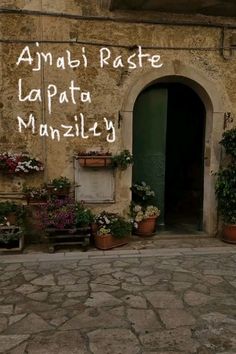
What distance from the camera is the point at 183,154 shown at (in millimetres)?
9188

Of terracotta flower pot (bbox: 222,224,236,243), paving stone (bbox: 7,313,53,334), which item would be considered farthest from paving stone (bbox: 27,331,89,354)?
terracotta flower pot (bbox: 222,224,236,243)

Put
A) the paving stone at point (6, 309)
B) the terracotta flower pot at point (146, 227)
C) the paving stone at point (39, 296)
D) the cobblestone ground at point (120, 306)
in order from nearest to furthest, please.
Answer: the cobblestone ground at point (120, 306)
the paving stone at point (6, 309)
the paving stone at point (39, 296)
the terracotta flower pot at point (146, 227)

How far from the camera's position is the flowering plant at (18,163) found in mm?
5809

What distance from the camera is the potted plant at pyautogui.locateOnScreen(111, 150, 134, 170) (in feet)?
19.9

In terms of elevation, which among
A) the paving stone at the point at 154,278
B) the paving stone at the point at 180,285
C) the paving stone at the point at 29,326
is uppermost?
the paving stone at the point at 154,278

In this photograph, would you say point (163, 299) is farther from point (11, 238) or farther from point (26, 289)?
point (11, 238)

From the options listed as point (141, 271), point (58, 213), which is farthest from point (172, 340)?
point (58, 213)

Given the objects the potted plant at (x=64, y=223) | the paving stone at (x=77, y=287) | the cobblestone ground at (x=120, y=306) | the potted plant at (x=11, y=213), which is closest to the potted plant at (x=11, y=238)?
the potted plant at (x=11, y=213)

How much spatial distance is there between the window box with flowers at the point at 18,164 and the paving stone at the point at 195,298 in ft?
9.78

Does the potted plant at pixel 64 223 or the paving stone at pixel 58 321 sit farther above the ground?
the potted plant at pixel 64 223

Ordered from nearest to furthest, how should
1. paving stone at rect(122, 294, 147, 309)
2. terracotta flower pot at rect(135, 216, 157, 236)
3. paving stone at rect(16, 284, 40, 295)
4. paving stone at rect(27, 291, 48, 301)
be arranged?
1. paving stone at rect(122, 294, 147, 309)
2. paving stone at rect(27, 291, 48, 301)
3. paving stone at rect(16, 284, 40, 295)
4. terracotta flower pot at rect(135, 216, 157, 236)

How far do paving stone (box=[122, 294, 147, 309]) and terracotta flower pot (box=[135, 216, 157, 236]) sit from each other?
2306 mm

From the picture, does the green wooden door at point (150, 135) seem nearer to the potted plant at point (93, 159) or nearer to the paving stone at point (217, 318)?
the potted plant at point (93, 159)

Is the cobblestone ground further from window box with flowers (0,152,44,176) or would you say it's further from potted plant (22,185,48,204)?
window box with flowers (0,152,44,176)
